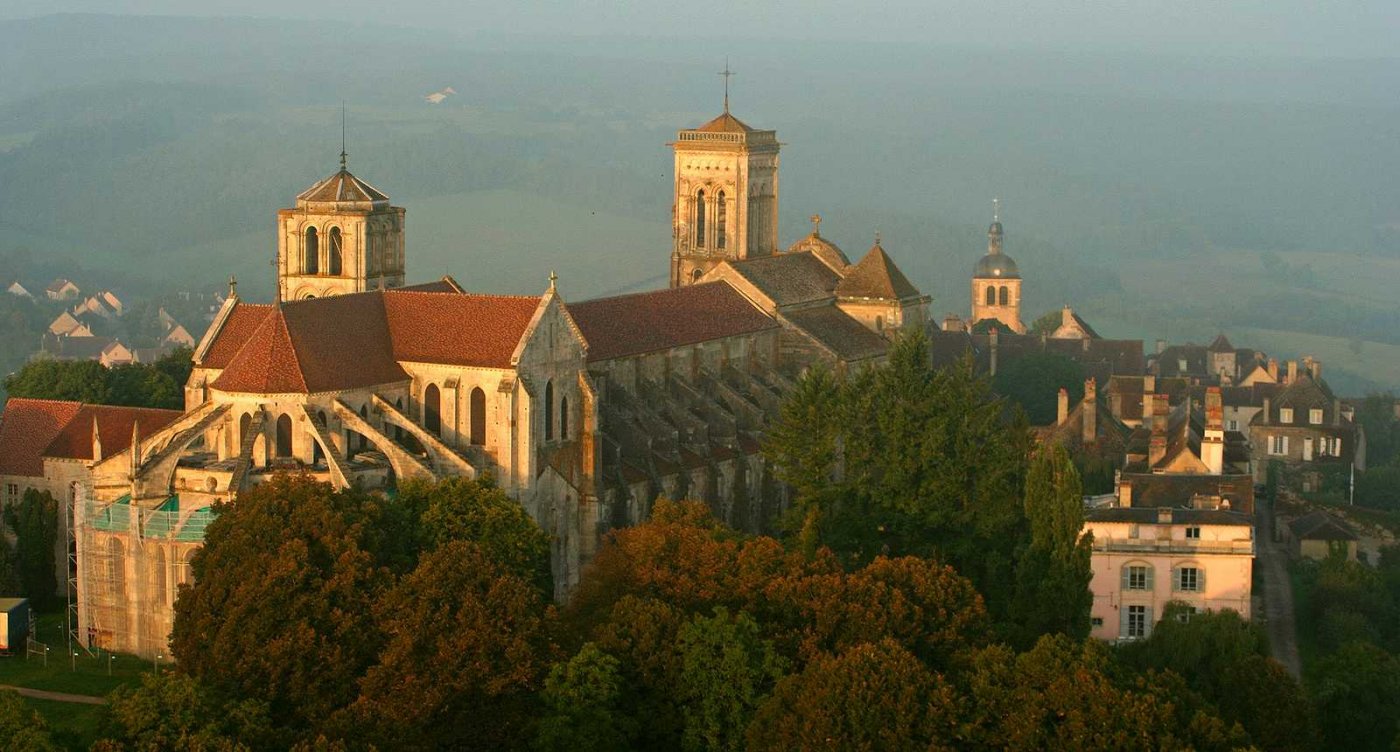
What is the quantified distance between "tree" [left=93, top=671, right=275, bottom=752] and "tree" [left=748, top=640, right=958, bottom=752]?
36.9 feet

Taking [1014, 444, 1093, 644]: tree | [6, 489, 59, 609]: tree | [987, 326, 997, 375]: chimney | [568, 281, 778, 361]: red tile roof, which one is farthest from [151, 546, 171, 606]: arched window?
[987, 326, 997, 375]: chimney

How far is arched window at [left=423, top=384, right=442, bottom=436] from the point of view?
2638 inches

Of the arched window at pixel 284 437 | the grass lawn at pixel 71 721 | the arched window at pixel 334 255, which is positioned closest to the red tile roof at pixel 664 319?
the arched window at pixel 334 255

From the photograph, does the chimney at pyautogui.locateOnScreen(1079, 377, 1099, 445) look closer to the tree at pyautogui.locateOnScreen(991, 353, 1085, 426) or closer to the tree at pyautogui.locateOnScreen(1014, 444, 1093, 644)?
the tree at pyautogui.locateOnScreen(991, 353, 1085, 426)

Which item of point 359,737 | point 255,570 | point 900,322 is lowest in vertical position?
point 359,737

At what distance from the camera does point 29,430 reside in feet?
235

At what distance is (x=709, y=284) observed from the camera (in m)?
89.6

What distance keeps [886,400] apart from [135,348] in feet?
431

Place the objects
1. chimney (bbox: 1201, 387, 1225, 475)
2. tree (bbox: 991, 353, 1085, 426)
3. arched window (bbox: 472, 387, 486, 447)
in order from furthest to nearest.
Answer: tree (bbox: 991, 353, 1085, 426) < chimney (bbox: 1201, 387, 1225, 475) < arched window (bbox: 472, 387, 486, 447)

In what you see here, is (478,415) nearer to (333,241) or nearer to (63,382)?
(333,241)

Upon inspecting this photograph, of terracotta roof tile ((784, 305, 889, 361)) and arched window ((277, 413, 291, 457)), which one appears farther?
terracotta roof tile ((784, 305, 889, 361))

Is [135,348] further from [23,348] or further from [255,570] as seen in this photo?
[255,570]

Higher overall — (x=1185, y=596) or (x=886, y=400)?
(x=886, y=400)

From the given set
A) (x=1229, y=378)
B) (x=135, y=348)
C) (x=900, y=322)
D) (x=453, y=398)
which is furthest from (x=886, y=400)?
(x=135, y=348)
